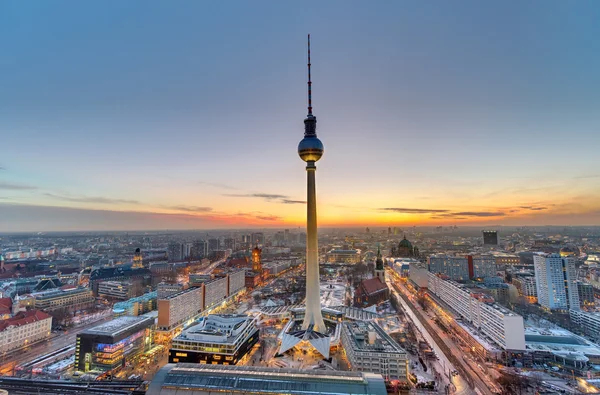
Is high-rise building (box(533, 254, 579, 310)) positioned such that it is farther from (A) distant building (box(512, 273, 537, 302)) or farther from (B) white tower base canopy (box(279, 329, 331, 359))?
(B) white tower base canopy (box(279, 329, 331, 359))

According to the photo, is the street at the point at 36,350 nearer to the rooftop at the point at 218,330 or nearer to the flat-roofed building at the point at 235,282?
the rooftop at the point at 218,330

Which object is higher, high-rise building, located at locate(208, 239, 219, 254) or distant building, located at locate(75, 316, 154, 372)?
high-rise building, located at locate(208, 239, 219, 254)

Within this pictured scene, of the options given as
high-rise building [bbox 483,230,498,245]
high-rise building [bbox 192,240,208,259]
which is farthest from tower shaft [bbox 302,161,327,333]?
high-rise building [bbox 483,230,498,245]

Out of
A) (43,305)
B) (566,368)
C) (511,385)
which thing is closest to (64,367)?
(43,305)

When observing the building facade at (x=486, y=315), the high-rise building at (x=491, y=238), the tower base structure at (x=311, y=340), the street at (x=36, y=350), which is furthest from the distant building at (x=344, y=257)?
the street at (x=36, y=350)

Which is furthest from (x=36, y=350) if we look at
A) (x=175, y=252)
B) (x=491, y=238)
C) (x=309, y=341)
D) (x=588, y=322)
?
(x=491, y=238)

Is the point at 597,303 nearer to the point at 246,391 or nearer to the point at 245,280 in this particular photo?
the point at 246,391
